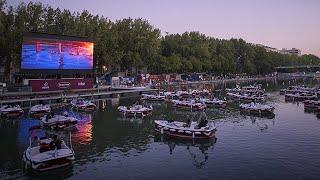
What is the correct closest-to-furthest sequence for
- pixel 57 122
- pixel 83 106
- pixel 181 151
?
1. pixel 181 151
2. pixel 57 122
3. pixel 83 106

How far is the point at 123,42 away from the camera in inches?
4685

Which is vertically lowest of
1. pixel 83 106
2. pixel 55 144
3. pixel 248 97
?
pixel 55 144

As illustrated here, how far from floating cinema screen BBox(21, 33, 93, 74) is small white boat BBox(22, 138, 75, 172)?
41020 millimetres

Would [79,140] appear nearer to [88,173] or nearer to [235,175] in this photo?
[88,173]

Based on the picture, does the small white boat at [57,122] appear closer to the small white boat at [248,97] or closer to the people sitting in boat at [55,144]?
the people sitting in boat at [55,144]

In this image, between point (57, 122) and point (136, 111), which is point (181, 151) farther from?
point (136, 111)

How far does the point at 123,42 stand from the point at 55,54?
148ft

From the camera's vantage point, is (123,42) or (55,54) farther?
(123,42)

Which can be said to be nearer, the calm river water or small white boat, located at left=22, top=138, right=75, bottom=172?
small white boat, located at left=22, top=138, right=75, bottom=172

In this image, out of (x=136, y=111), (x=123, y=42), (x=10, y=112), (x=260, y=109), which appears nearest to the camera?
(x=10, y=112)

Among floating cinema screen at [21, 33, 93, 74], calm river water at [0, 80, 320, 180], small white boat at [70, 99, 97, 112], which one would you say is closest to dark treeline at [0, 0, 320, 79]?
floating cinema screen at [21, 33, 93, 74]

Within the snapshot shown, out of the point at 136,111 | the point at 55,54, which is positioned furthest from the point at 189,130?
the point at 55,54

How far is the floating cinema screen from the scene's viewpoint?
233ft

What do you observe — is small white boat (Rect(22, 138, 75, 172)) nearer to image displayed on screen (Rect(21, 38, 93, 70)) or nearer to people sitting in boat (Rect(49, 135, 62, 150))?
people sitting in boat (Rect(49, 135, 62, 150))
